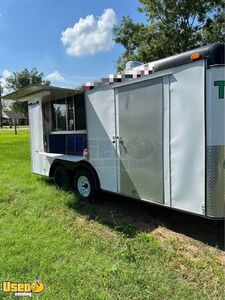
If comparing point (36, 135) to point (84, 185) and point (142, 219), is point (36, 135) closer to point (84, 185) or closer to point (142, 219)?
point (84, 185)

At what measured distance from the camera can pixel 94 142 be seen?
6082 millimetres

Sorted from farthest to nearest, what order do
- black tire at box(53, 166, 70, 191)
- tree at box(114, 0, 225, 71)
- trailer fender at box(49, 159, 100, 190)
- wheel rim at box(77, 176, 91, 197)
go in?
tree at box(114, 0, 225, 71)
black tire at box(53, 166, 70, 191)
wheel rim at box(77, 176, 91, 197)
trailer fender at box(49, 159, 100, 190)

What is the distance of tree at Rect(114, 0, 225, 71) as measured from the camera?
1357cm

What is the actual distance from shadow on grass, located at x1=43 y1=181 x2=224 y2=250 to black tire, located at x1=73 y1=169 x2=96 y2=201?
16 centimetres

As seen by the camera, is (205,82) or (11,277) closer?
(11,277)

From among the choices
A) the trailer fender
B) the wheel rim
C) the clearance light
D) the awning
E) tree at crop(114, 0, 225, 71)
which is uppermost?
tree at crop(114, 0, 225, 71)

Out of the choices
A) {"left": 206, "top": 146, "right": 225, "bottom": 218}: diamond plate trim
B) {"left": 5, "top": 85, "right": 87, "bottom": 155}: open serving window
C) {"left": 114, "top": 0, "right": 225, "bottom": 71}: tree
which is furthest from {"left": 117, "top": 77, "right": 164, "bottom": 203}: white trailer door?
{"left": 114, "top": 0, "right": 225, "bottom": 71}: tree

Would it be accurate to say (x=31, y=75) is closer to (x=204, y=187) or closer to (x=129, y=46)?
(x=129, y=46)

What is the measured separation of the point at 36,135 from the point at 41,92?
155 cm

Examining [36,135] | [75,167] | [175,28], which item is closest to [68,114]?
[75,167]

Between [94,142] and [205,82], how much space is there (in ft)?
8.97

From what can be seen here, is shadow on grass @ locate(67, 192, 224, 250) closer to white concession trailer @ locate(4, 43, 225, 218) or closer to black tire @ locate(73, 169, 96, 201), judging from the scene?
black tire @ locate(73, 169, 96, 201)

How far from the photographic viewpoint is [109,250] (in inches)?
163

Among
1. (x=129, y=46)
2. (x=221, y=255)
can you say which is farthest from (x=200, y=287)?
(x=129, y=46)
